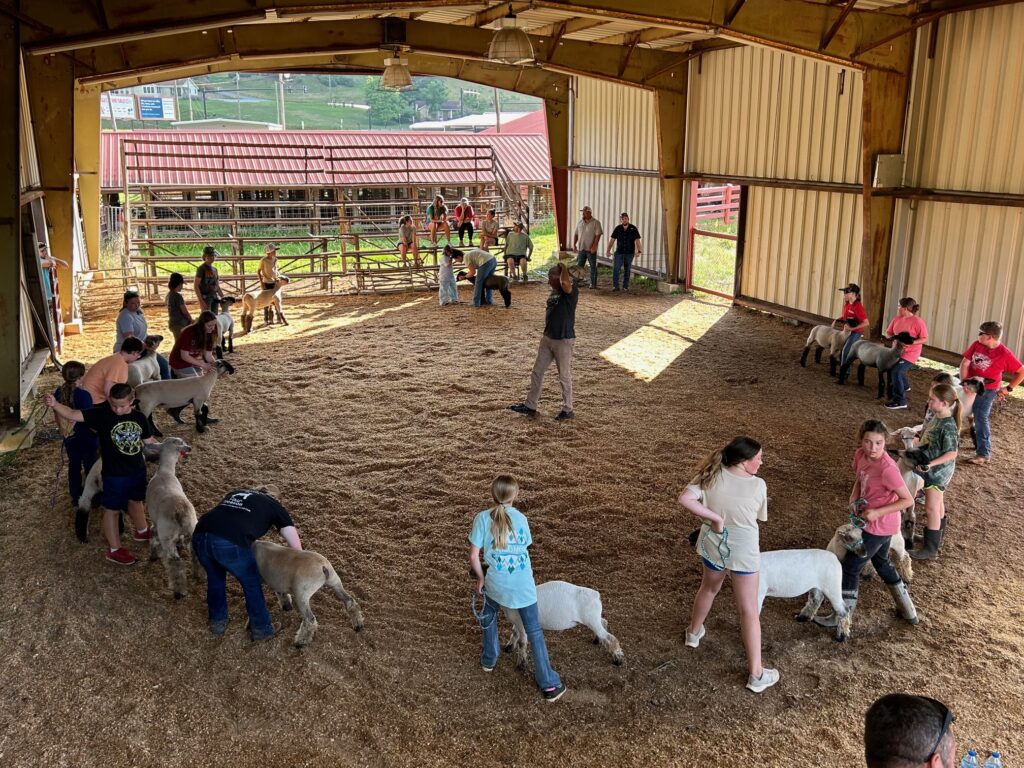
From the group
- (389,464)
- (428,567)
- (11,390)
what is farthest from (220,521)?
(11,390)

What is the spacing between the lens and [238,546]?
5.16m

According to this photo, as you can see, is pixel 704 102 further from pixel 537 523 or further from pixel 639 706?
pixel 639 706

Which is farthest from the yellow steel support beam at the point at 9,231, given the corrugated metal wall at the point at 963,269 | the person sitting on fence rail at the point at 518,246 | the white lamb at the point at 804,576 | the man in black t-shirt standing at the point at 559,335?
the corrugated metal wall at the point at 963,269

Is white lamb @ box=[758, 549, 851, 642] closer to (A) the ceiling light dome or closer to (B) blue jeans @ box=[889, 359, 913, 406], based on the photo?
(B) blue jeans @ box=[889, 359, 913, 406]

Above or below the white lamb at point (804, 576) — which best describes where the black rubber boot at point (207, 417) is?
below

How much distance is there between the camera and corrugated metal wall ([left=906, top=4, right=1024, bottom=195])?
1088cm

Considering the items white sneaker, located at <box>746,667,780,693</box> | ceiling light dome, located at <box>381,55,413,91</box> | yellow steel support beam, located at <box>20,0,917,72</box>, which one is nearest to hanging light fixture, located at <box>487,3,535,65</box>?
yellow steel support beam, located at <box>20,0,917,72</box>

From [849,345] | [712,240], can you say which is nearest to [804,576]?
[849,345]

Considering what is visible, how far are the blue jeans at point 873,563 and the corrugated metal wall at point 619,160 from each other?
14.5 m

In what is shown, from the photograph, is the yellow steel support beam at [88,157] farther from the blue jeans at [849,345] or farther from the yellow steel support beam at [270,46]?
the blue jeans at [849,345]

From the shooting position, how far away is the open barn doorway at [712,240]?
18.8 metres

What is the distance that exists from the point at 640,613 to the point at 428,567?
1.72m

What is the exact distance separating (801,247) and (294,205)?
11.8 metres

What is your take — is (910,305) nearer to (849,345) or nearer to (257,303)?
(849,345)
